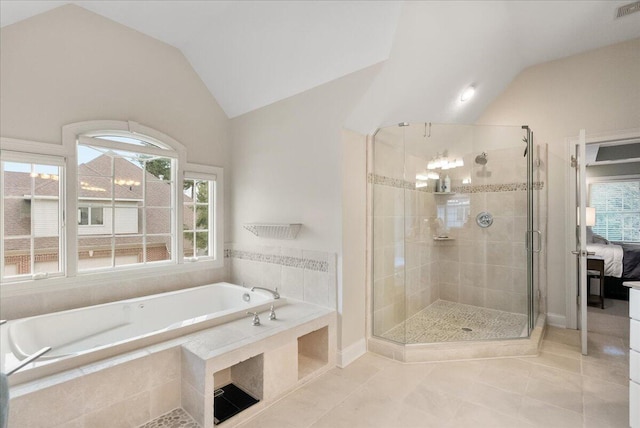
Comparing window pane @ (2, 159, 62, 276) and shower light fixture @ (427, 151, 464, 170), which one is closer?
window pane @ (2, 159, 62, 276)

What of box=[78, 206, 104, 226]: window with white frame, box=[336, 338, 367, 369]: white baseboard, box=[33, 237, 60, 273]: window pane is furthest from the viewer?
box=[78, 206, 104, 226]: window with white frame

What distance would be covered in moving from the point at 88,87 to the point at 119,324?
6.61 ft

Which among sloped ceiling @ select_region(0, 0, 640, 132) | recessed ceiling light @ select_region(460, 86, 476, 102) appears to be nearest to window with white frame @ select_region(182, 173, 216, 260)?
sloped ceiling @ select_region(0, 0, 640, 132)

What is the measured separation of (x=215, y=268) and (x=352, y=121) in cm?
224

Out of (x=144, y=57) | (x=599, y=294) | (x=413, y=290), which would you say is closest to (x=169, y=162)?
(x=144, y=57)

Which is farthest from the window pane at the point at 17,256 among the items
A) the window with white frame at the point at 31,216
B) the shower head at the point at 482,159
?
the shower head at the point at 482,159

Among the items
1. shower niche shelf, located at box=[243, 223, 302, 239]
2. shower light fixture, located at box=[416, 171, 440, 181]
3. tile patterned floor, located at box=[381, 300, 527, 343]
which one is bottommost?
tile patterned floor, located at box=[381, 300, 527, 343]

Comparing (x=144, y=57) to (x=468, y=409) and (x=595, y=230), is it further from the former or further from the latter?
(x=595, y=230)

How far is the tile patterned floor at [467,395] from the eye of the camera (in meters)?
1.89

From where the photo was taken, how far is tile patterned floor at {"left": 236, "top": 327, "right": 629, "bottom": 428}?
189 cm

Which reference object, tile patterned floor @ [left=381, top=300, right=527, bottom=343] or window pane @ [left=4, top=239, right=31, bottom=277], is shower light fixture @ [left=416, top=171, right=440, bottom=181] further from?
window pane @ [left=4, top=239, right=31, bottom=277]

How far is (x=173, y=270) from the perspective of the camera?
3.20 metres

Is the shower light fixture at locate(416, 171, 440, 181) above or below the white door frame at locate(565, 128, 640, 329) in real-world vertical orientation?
above

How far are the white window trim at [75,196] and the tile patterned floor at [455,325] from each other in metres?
2.31
